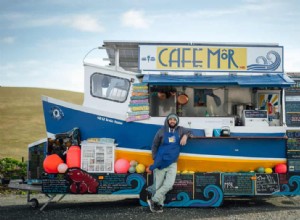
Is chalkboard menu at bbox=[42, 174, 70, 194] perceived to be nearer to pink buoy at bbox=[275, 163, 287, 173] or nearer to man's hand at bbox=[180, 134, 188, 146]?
A: man's hand at bbox=[180, 134, 188, 146]

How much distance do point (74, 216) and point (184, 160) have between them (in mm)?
2818

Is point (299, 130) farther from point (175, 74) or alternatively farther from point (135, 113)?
point (135, 113)

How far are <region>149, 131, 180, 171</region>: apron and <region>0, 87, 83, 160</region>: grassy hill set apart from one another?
1526cm

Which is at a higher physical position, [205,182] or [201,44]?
[201,44]

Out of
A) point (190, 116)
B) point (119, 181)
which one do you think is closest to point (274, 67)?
point (190, 116)

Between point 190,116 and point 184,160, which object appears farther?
point 190,116

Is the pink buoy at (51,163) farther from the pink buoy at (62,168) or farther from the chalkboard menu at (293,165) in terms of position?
the chalkboard menu at (293,165)

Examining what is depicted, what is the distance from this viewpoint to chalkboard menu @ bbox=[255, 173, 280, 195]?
9758 millimetres

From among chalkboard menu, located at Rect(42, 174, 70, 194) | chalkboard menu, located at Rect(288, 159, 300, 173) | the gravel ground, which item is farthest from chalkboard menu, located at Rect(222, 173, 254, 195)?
chalkboard menu, located at Rect(42, 174, 70, 194)

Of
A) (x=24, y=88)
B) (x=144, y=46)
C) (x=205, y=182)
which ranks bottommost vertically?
(x=205, y=182)

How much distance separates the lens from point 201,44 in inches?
408

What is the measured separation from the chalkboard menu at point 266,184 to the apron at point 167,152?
2.06 metres

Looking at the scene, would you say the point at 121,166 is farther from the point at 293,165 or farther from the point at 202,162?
the point at 293,165

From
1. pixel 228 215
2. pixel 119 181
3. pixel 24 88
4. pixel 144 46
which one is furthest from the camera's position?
pixel 24 88
